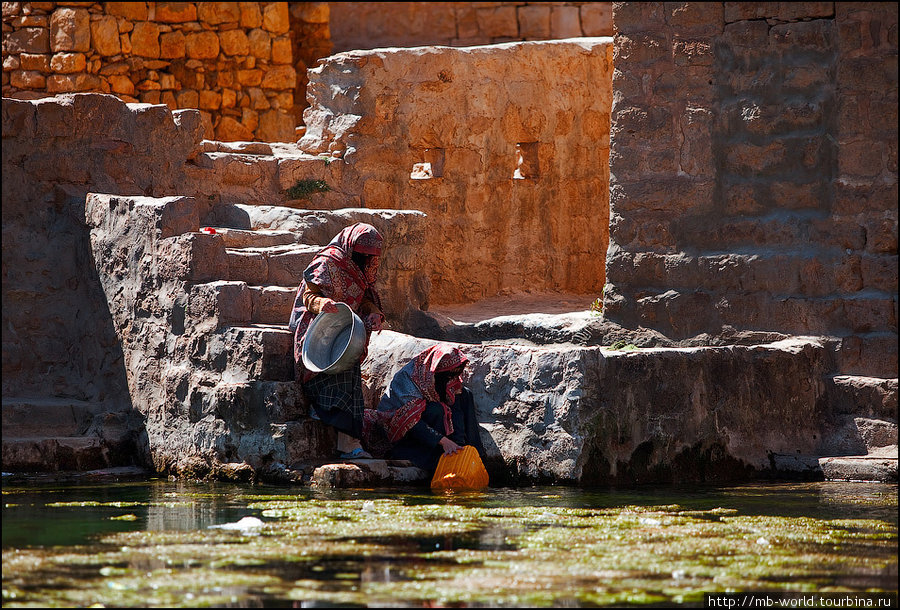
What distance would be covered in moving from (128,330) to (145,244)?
64 cm

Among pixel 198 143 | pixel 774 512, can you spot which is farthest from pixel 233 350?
pixel 774 512

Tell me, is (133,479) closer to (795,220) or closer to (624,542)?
(624,542)

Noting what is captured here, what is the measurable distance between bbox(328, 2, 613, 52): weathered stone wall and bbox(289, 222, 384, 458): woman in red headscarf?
31.5 ft

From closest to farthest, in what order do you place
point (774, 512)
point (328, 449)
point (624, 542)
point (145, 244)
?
1. point (624, 542)
2. point (774, 512)
3. point (328, 449)
4. point (145, 244)

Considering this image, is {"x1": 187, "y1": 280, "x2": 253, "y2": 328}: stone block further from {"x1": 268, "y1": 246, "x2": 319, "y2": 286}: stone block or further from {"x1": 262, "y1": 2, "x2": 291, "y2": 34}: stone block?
{"x1": 262, "y1": 2, "x2": 291, "y2": 34}: stone block

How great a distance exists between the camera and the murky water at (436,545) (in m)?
5.30

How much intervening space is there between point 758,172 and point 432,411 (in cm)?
282

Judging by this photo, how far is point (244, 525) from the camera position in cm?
677

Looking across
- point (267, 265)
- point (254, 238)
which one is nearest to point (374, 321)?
point (267, 265)

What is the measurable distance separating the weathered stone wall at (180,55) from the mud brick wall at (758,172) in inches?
314

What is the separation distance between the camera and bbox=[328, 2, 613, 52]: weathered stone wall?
1833 cm

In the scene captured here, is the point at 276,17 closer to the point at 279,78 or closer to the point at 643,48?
the point at 279,78

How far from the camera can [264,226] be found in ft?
35.5

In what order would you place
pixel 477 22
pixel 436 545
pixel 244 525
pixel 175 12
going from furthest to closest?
pixel 477 22 < pixel 175 12 < pixel 244 525 < pixel 436 545
